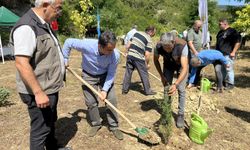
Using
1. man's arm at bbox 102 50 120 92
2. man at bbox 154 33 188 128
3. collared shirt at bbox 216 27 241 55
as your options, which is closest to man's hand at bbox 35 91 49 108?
man's arm at bbox 102 50 120 92

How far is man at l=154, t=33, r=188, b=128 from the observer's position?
448 cm

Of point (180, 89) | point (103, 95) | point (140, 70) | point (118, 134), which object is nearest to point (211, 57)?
point (140, 70)

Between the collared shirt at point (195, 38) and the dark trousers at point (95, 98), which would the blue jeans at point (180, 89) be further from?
the collared shirt at point (195, 38)

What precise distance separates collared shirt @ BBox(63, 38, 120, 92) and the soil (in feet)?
3.04

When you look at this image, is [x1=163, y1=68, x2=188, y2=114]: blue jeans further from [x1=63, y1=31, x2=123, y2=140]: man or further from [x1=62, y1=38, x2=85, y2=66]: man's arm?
[x1=62, y1=38, x2=85, y2=66]: man's arm

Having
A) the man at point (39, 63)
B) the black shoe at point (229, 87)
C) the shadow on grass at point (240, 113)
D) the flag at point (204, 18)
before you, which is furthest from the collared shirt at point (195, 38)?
the man at point (39, 63)

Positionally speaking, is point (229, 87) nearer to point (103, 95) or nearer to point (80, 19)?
point (103, 95)

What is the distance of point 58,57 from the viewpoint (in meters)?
3.44

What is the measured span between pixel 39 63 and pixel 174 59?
7.62ft

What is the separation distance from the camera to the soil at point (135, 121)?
4570 millimetres

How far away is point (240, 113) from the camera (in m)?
6.24

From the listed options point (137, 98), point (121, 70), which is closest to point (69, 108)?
point (137, 98)

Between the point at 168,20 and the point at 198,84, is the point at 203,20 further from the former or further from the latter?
the point at 168,20

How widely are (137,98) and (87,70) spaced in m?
2.71
